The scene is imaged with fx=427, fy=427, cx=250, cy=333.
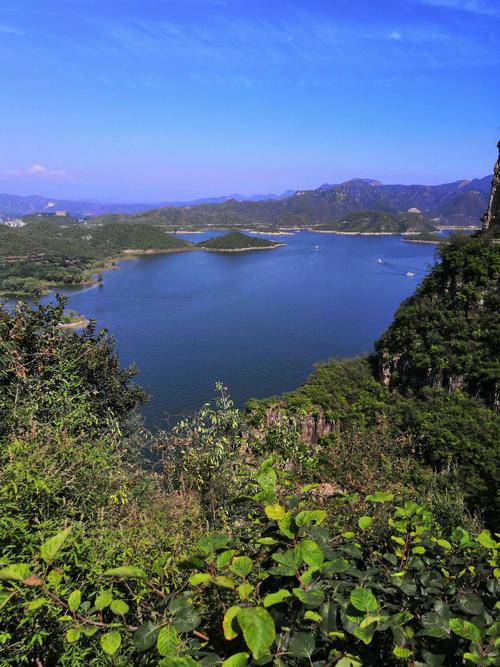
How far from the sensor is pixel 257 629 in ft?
2.95

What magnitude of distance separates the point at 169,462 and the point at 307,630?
3456 mm

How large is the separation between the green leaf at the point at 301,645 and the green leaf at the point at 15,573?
700 millimetres

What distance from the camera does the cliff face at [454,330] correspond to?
13469 millimetres

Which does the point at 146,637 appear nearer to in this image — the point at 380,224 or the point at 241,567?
the point at 241,567

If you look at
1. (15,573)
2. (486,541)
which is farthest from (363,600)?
(15,573)

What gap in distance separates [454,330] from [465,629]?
50.2 feet

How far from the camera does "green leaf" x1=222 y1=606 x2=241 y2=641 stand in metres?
0.97

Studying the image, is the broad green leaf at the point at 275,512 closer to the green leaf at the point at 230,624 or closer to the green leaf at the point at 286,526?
the green leaf at the point at 286,526

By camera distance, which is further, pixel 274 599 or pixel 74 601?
pixel 74 601

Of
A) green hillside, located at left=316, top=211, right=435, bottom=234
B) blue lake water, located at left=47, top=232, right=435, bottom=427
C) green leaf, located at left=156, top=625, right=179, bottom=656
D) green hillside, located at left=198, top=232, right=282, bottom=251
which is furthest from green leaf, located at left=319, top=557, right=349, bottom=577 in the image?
green hillside, located at left=316, top=211, right=435, bottom=234

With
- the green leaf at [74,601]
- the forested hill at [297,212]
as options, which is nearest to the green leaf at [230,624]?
the green leaf at [74,601]

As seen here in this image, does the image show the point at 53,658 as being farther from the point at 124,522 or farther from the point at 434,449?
the point at 434,449

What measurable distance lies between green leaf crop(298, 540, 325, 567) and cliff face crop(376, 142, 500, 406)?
13319mm

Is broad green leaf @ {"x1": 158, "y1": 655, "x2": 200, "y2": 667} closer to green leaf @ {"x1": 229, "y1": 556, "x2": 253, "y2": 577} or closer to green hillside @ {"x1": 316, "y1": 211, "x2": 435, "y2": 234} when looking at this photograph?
green leaf @ {"x1": 229, "y1": 556, "x2": 253, "y2": 577}
